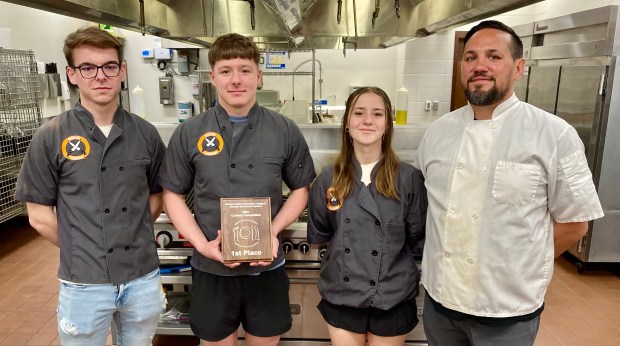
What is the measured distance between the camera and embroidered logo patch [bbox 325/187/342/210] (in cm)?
146

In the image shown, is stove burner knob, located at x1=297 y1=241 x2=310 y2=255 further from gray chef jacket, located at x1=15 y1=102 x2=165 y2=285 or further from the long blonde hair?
gray chef jacket, located at x1=15 y1=102 x2=165 y2=285

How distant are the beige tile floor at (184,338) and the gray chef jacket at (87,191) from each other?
1.28 m

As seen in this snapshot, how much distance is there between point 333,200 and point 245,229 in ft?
1.07

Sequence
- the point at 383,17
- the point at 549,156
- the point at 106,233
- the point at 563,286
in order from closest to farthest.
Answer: the point at 549,156 → the point at 106,233 → the point at 383,17 → the point at 563,286

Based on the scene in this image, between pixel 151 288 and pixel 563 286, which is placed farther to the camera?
pixel 563 286

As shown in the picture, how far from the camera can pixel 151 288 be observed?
144 centimetres

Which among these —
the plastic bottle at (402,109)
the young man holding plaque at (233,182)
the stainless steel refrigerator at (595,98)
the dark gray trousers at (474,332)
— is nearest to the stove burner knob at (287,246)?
the young man holding plaque at (233,182)

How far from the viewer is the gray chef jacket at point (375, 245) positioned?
1419mm

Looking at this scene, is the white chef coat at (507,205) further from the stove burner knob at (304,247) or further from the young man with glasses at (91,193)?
the young man with glasses at (91,193)

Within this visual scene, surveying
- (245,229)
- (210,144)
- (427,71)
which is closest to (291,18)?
(210,144)

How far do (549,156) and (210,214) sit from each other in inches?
41.6

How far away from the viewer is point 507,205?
1.23 meters

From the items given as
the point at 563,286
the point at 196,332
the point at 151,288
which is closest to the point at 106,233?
the point at 151,288

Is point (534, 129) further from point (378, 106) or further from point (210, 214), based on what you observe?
point (210, 214)
